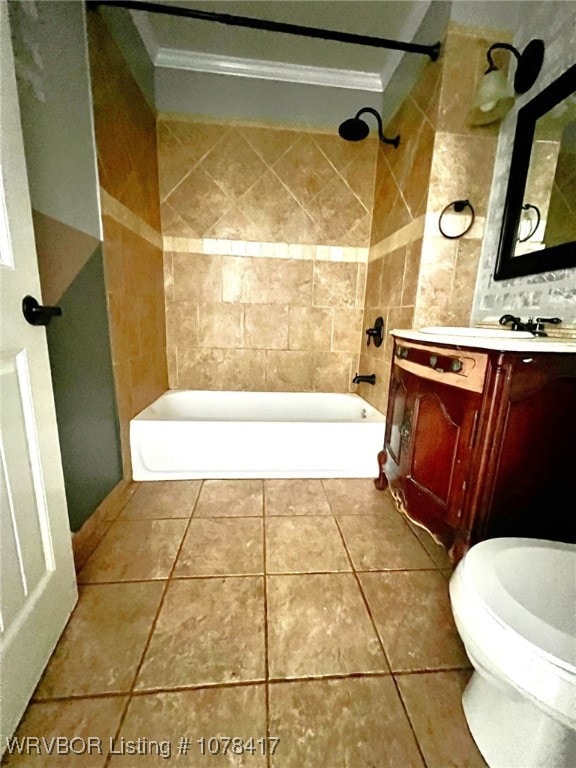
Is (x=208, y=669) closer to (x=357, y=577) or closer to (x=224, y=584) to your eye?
(x=224, y=584)

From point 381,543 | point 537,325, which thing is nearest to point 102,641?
point 381,543

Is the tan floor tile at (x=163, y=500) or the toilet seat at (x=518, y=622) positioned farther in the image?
the tan floor tile at (x=163, y=500)

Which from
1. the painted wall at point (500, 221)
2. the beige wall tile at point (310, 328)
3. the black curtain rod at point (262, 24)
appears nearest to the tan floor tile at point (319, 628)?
the painted wall at point (500, 221)

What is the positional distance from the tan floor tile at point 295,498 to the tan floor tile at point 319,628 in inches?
14.2

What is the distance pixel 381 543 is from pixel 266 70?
108 inches

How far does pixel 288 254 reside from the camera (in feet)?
6.94

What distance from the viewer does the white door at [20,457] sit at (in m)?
0.63

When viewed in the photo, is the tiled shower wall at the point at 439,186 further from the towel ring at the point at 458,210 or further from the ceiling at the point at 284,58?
the ceiling at the point at 284,58

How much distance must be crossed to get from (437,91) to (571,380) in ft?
4.69

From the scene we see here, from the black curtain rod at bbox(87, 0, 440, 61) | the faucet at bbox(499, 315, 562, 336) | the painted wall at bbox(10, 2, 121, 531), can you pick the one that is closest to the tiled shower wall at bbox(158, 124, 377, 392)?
the black curtain rod at bbox(87, 0, 440, 61)

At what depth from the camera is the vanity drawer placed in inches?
34.9

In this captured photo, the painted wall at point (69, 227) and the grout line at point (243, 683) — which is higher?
the painted wall at point (69, 227)

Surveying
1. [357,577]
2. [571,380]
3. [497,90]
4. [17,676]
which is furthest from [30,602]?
[497,90]

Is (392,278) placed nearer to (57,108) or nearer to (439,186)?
(439,186)
